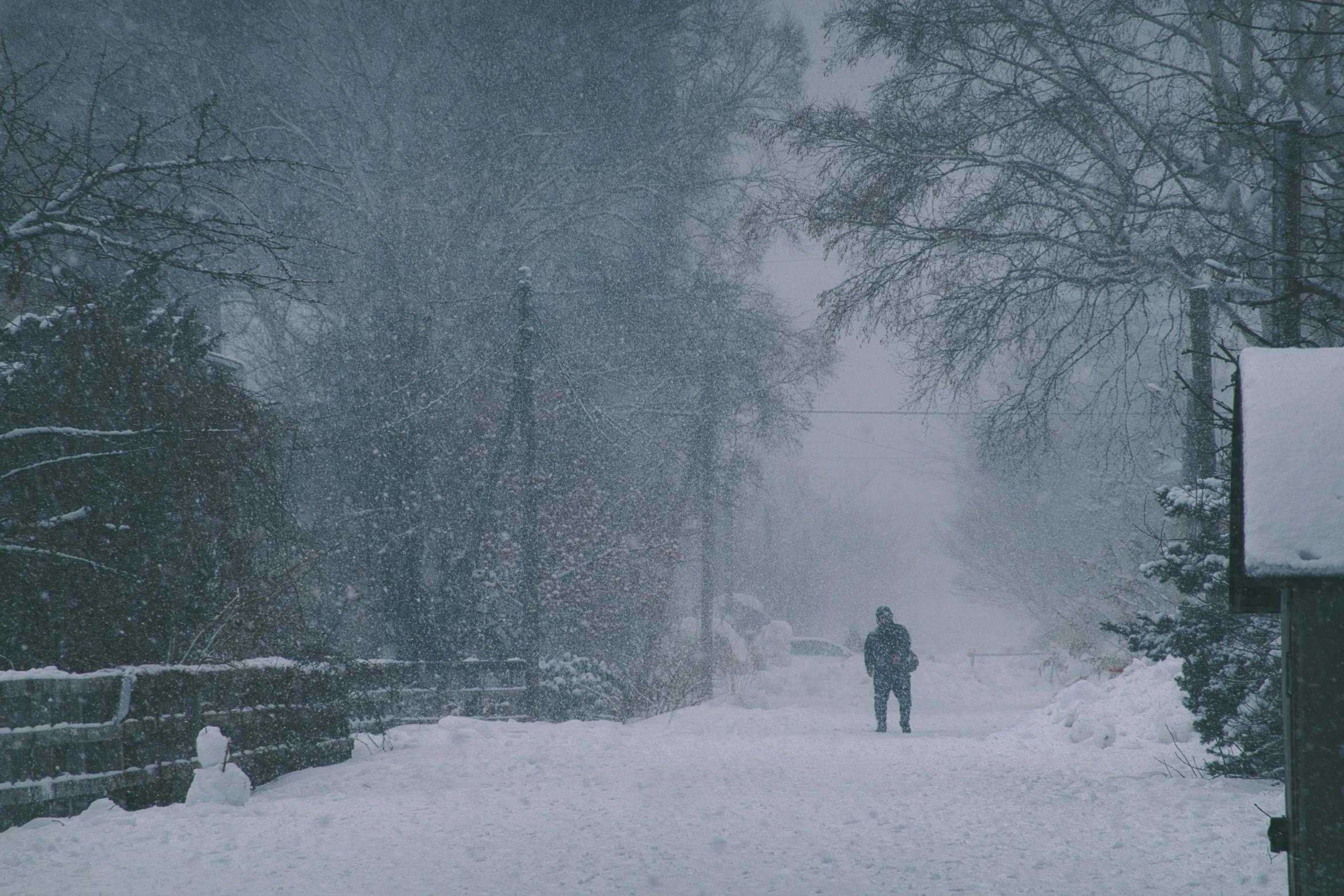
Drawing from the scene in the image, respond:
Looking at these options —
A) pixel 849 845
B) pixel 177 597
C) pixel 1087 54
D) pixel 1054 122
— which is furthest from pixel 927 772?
pixel 1087 54

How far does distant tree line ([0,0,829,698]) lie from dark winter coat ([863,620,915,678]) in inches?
223

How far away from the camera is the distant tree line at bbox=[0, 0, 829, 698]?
17078 mm

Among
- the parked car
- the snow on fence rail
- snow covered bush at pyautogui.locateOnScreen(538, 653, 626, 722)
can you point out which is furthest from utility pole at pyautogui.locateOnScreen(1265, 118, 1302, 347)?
the parked car

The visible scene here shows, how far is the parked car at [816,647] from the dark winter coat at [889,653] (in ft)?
90.1

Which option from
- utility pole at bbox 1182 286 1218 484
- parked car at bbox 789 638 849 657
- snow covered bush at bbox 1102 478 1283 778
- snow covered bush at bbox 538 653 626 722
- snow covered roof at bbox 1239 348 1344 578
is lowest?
parked car at bbox 789 638 849 657

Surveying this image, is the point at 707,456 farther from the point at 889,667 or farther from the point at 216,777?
the point at 216,777

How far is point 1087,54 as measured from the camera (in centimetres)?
1287

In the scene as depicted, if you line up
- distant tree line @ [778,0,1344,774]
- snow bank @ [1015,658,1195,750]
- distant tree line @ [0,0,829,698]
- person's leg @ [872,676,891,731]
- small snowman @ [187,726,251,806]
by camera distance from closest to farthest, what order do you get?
1. small snowman @ [187,726,251,806]
2. snow bank @ [1015,658,1195,750]
3. distant tree line @ [778,0,1344,774]
4. person's leg @ [872,676,891,731]
5. distant tree line @ [0,0,829,698]

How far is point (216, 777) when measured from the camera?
6742 mm

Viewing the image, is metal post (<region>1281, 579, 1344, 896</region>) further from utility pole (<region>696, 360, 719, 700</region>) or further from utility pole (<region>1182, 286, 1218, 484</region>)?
utility pole (<region>696, 360, 719, 700</region>)

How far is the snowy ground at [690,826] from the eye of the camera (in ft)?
16.3

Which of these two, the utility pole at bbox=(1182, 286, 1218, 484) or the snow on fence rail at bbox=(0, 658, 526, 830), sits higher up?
the utility pole at bbox=(1182, 286, 1218, 484)

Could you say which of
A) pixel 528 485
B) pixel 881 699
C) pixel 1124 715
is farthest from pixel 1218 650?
pixel 528 485

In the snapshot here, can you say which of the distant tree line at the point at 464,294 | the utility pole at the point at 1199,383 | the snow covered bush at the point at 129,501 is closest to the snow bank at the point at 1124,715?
the utility pole at the point at 1199,383
